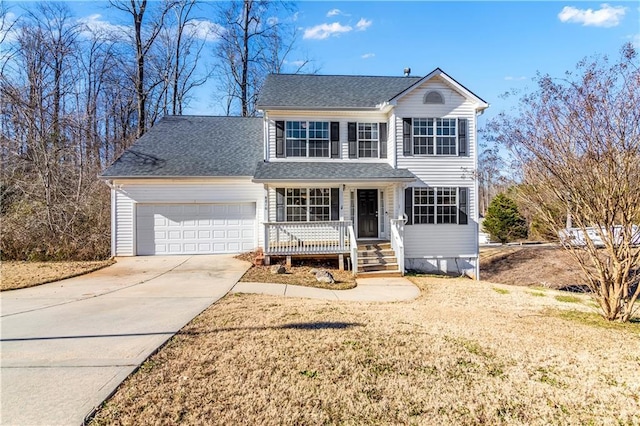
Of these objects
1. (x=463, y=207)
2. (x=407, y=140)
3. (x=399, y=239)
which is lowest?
(x=399, y=239)

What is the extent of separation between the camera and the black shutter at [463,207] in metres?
13.2

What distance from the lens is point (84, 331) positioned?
5.23m

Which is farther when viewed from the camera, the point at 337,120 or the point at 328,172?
the point at 337,120

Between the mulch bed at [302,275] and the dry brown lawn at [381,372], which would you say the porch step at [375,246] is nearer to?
the mulch bed at [302,275]

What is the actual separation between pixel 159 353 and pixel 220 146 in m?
12.6

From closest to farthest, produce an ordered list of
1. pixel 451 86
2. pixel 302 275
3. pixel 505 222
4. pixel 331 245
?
1. pixel 302 275
2. pixel 331 245
3. pixel 451 86
4. pixel 505 222

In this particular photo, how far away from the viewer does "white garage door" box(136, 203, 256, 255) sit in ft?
45.0

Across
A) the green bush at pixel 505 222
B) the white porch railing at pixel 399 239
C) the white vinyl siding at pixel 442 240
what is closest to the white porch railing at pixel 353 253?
the white porch railing at pixel 399 239

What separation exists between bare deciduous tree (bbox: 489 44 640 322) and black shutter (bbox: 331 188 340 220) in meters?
7.01

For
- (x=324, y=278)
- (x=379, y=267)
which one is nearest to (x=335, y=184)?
(x=379, y=267)

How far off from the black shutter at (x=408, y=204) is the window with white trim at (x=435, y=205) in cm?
13

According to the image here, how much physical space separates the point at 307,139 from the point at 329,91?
9.15ft

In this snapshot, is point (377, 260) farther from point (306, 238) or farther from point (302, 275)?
point (302, 275)

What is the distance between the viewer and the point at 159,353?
4320 mm
